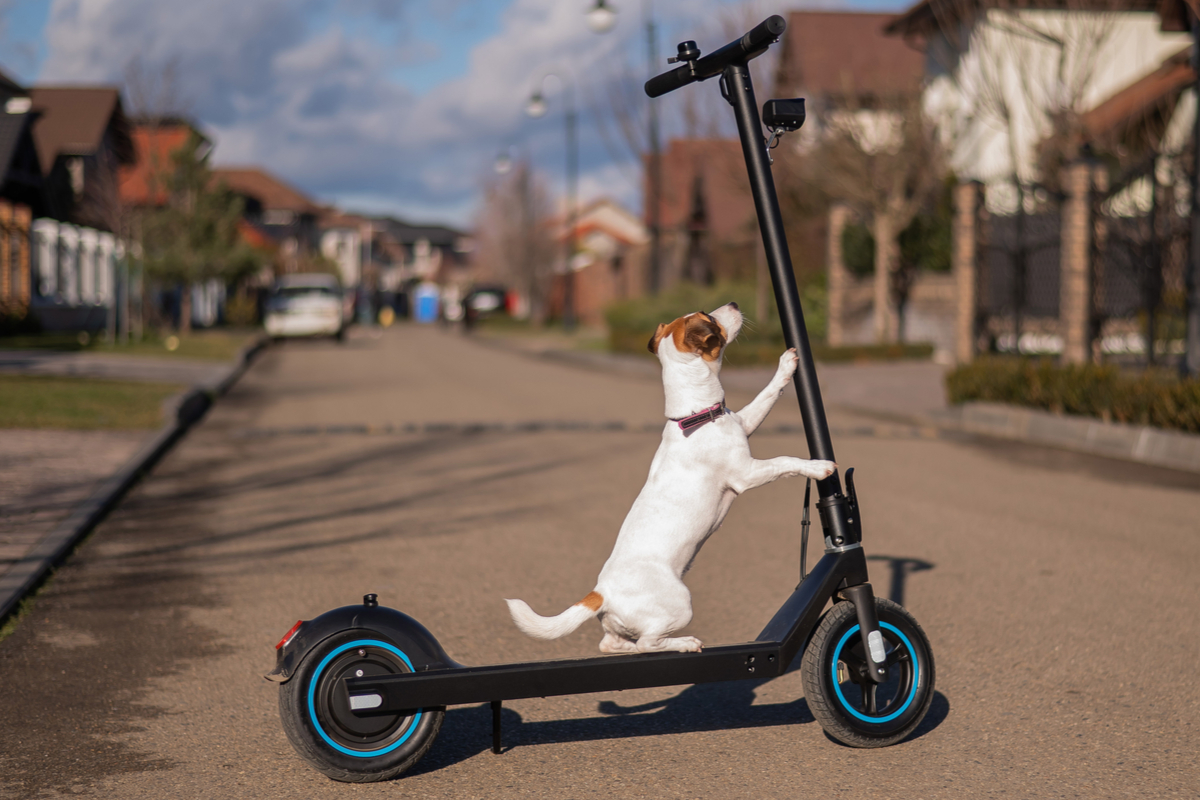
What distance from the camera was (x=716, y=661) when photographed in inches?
145

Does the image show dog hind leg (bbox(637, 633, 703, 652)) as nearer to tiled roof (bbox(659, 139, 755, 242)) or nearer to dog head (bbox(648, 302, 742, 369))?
dog head (bbox(648, 302, 742, 369))

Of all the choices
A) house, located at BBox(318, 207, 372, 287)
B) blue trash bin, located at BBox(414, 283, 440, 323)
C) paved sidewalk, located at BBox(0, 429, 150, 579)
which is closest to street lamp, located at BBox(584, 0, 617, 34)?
paved sidewalk, located at BBox(0, 429, 150, 579)

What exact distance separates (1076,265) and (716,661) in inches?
589

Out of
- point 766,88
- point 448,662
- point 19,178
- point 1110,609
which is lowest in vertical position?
point 1110,609

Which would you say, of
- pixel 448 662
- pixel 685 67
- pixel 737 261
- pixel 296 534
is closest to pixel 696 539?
pixel 448 662

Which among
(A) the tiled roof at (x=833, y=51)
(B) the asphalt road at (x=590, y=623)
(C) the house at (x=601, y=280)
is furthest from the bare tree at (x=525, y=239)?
(B) the asphalt road at (x=590, y=623)

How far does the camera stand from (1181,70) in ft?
91.8

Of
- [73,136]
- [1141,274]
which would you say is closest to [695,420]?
[1141,274]

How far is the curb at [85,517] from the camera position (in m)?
6.11

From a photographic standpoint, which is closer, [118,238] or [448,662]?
[448,662]

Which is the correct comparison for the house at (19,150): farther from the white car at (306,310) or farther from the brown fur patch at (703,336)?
the brown fur patch at (703,336)

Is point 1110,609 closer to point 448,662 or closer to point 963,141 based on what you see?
point 448,662

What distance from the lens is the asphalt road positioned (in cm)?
388

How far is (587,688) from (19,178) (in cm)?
3621
